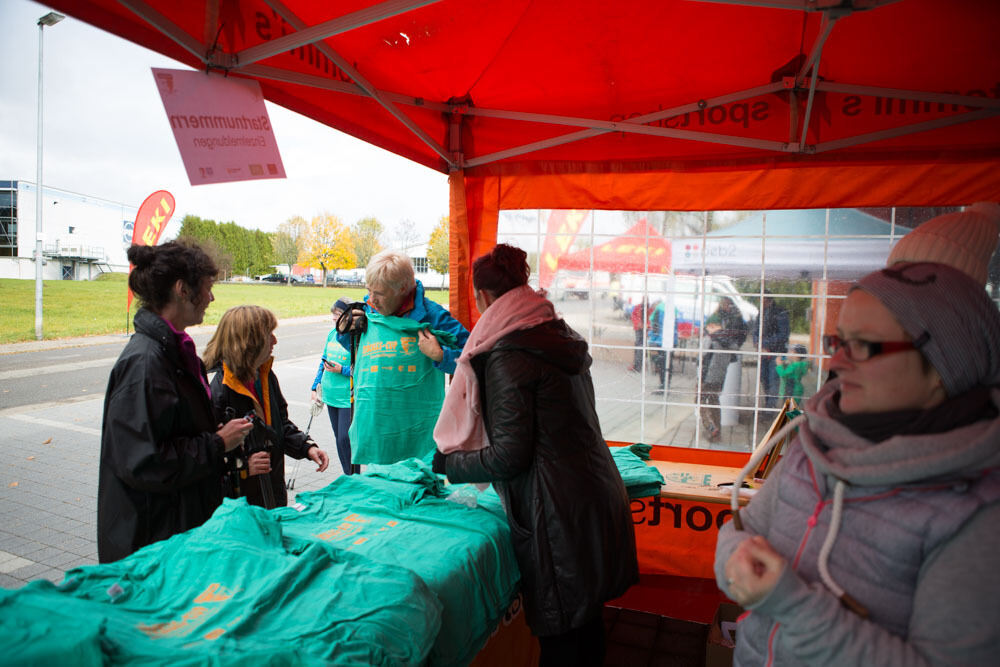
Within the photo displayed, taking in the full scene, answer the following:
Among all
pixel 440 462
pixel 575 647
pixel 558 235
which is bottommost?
pixel 575 647

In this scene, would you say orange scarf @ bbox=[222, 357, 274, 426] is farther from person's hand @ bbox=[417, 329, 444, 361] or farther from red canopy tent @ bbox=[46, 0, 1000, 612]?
red canopy tent @ bbox=[46, 0, 1000, 612]

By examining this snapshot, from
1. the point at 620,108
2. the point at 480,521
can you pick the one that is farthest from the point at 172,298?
the point at 620,108

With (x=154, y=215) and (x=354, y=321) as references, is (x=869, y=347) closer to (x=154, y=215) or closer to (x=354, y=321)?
(x=354, y=321)

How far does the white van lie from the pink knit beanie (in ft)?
8.27

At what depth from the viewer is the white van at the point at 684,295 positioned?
407 centimetres

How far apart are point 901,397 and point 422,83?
2.77 metres

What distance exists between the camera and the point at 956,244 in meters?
1.46

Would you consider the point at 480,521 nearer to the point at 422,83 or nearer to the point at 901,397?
the point at 901,397

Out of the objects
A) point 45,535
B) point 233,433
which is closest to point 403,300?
point 233,433

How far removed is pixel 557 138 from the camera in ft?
11.0

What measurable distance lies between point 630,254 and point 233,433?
2.96 metres

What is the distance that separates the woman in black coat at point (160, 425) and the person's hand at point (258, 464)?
0.15 meters

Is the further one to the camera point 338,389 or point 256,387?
point 338,389

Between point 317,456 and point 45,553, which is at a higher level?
point 317,456
